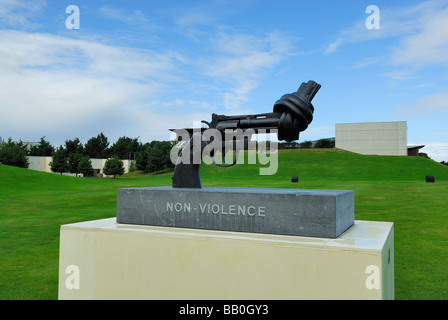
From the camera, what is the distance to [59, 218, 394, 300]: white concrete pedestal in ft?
12.8

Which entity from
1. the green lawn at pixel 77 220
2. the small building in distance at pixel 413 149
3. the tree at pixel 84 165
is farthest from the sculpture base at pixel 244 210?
the small building in distance at pixel 413 149

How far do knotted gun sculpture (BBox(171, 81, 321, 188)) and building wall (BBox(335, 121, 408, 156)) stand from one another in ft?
243

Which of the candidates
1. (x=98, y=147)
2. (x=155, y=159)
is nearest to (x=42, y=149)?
(x=98, y=147)

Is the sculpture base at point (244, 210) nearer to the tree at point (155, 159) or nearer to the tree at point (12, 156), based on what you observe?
the tree at point (155, 159)

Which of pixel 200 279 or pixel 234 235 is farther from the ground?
pixel 234 235

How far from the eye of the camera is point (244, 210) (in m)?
4.91

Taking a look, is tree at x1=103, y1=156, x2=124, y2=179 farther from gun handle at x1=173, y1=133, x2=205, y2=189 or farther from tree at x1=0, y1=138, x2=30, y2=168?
gun handle at x1=173, y1=133, x2=205, y2=189

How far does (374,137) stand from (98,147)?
6288 cm

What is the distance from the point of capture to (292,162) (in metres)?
53.8
